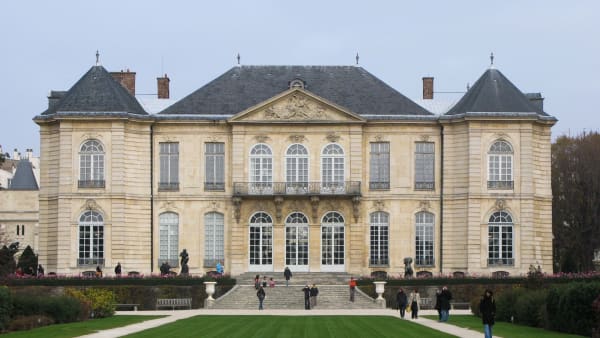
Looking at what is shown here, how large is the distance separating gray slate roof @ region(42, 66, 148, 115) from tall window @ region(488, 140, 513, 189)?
55.0 ft

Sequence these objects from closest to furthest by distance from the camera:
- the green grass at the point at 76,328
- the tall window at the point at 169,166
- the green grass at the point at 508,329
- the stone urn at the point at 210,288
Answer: the green grass at the point at 76,328, the green grass at the point at 508,329, the stone urn at the point at 210,288, the tall window at the point at 169,166

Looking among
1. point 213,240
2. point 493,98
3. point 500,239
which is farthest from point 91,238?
point 493,98

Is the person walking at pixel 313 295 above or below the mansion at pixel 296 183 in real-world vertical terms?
below

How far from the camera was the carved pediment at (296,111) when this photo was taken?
199 ft

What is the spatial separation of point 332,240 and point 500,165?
868cm

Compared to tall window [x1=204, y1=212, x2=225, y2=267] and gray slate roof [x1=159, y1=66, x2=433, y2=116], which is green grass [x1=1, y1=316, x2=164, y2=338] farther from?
gray slate roof [x1=159, y1=66, x2=433, y2=116]

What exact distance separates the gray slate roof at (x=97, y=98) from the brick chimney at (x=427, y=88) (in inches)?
571

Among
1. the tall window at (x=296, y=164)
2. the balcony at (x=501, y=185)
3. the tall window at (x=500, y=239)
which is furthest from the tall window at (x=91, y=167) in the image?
the tall window at (x=500, y=239)

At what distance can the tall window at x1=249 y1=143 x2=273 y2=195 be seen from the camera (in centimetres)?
6088

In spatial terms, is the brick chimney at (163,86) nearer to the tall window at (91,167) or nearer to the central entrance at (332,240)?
the tall window at (91,167)

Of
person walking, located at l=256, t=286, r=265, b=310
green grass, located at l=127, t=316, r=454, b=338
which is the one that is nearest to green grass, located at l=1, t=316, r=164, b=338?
green grass, located at l=127, t=316, r=454, b=338

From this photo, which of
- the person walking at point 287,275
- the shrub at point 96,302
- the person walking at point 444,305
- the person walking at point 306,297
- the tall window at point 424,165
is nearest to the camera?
the person walking at point 444,305

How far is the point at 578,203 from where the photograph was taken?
71.5 m

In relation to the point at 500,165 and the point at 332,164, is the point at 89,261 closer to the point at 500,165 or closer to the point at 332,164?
the point at 332,164
